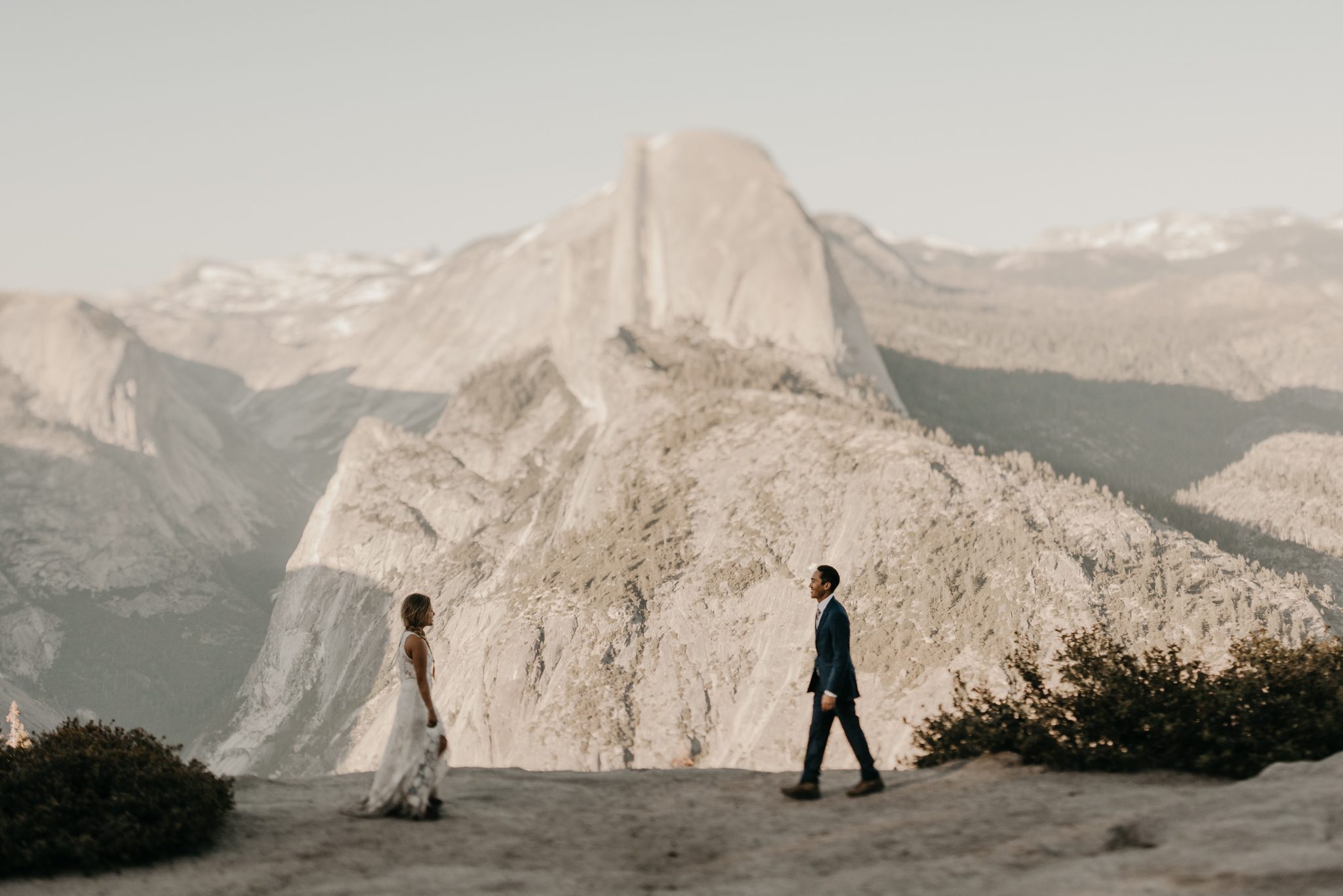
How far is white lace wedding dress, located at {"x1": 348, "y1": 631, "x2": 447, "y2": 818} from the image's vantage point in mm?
11016

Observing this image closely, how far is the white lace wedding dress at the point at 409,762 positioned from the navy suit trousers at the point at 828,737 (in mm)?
4033

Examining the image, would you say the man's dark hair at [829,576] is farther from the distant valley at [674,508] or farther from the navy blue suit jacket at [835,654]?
the distant valley at [674,508]

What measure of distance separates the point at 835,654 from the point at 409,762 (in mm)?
4718

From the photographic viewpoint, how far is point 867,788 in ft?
38.2

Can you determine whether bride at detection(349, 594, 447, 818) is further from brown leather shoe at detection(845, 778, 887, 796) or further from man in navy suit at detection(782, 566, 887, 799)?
brown leather shoe at detection(845, 778, 887, 796)

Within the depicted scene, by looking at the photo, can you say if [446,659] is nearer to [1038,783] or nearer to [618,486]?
[618,486]

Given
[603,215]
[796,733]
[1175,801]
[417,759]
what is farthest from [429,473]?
[603,215]

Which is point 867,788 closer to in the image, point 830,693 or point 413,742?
point 830,693

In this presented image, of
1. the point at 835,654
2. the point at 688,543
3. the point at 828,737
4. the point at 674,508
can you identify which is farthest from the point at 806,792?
the point at 674,508

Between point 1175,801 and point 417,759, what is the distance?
7.48m

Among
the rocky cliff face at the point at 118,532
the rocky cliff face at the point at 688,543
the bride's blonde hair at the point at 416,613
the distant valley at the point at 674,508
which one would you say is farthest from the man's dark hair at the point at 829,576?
the rocky cliff face at the point at 118,532

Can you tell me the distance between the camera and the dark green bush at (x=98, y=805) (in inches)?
391

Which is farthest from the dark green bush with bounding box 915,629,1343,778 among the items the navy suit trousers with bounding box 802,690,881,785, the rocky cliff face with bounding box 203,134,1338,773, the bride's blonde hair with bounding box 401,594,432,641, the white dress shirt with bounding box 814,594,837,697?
the rocky cliff face with bounding box 203,134,1338,773

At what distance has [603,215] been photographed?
11838 centimetres
